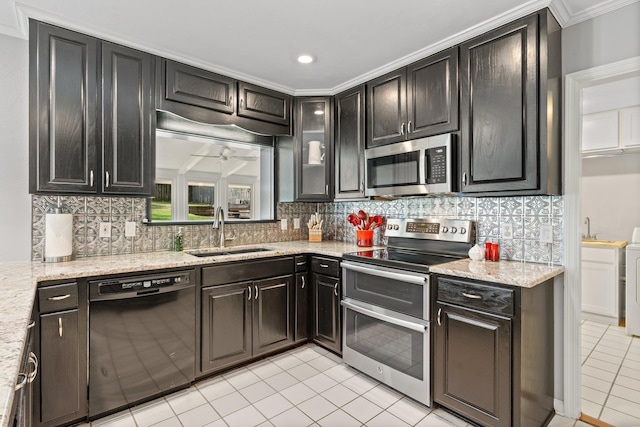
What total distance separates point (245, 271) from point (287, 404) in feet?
3.20

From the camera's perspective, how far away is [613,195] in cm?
396

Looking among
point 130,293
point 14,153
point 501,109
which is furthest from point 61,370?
point 501,109

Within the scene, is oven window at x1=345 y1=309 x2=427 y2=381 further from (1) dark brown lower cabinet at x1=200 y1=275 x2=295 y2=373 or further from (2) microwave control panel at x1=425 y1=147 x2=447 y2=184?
(2) microwave control panel at x1=425 y1=147 x2=447 y2=184

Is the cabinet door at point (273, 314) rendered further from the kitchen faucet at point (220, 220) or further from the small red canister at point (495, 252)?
the small red canister at point (495, 252)

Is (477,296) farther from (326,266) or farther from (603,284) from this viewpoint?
(603,284)

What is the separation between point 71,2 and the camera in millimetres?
1917

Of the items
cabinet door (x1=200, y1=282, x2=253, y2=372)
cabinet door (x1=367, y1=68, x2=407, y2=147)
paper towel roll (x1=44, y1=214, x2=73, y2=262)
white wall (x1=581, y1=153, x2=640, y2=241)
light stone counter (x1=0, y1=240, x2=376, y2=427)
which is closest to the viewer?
light stone counter (x1=0, y1=240, x2=376, y2=427)

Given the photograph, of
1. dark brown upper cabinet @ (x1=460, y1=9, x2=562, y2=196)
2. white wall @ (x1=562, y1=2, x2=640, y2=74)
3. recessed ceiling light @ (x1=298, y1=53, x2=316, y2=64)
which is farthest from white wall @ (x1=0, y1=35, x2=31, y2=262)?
white wall @ (x1=562, y1=2, x2=640, y2=74)

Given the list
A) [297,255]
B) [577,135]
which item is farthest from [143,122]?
[577,135]

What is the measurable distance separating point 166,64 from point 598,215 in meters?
4.93

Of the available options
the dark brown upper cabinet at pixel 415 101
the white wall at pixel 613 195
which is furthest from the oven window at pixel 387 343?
the white wall at pixel 613 195

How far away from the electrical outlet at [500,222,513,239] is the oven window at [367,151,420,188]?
0.67 m

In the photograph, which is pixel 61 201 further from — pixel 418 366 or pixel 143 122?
pixel 418 366

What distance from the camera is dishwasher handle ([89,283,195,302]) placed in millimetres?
1963
